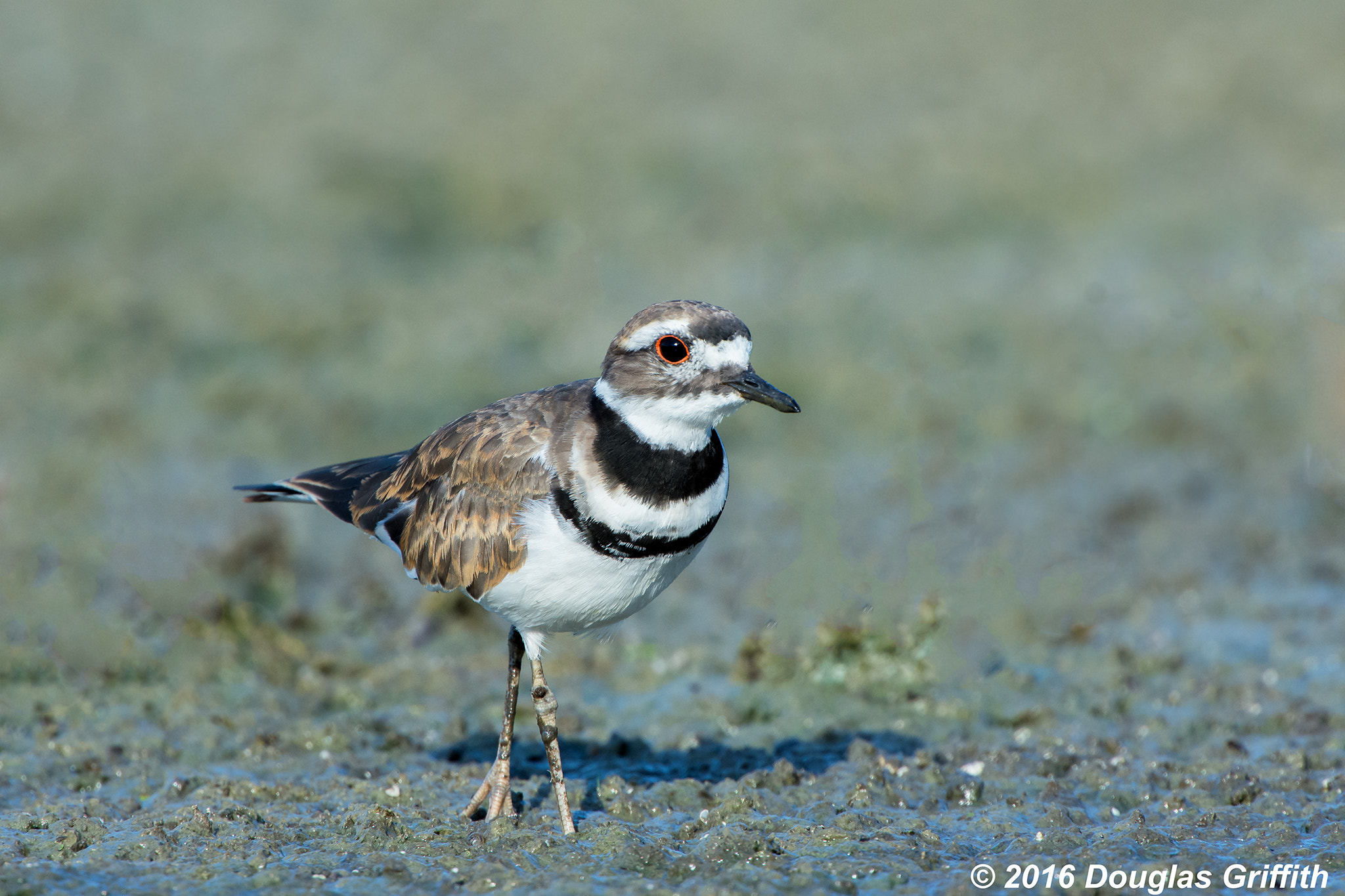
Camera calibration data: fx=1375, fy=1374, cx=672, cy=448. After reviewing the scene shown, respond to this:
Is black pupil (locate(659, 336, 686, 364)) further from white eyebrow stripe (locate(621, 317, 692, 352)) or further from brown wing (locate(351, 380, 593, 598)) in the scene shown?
brown wing (locate(351, 380, 593, 598))

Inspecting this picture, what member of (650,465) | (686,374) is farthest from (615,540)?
(686,374)

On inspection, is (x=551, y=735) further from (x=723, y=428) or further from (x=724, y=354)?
(x=723, y=428)

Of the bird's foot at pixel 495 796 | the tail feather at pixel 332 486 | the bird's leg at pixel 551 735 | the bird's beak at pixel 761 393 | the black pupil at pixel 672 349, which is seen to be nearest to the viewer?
the bird's beak at pixel 761 393

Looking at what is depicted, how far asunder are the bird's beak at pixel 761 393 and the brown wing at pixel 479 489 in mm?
769

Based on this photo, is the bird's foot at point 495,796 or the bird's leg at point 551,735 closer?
the bird's leg at point 551,735

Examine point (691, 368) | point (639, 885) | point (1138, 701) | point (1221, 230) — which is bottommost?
point (639, 885)

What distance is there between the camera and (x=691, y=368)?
5.46 metres

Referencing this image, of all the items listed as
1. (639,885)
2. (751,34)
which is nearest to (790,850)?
(639,885)

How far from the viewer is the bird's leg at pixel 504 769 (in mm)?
6027

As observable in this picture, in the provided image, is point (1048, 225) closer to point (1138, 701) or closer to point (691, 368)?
point (1138, 701)

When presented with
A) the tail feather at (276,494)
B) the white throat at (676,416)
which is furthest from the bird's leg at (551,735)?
the tail feather at (276,494)

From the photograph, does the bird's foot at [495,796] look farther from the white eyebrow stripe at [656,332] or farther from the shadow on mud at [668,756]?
the white eyebrow stripe at [656,332]

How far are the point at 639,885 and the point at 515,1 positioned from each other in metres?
13.2

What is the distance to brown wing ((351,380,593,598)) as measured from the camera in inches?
225
